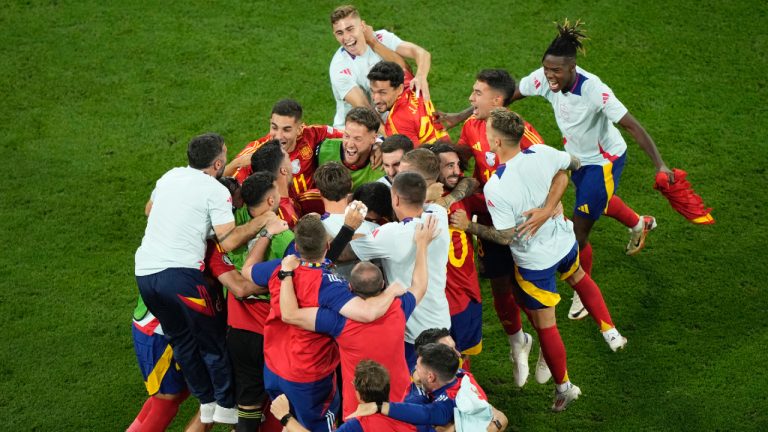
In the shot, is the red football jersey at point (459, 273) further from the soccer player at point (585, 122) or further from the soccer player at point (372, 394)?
the soccer player at point (585, 122)

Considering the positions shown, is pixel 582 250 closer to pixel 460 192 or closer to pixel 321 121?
pixel 460 192

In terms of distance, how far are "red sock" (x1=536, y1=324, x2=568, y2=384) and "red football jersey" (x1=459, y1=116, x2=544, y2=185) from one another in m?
1.10

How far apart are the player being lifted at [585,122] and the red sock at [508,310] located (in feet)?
2.70

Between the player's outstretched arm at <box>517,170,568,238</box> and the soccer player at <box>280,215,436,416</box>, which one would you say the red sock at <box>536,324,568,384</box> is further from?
the soccer player at <box>280,215,436,416</box>

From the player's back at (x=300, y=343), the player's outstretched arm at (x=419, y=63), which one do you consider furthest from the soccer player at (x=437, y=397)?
the player's outstretched arm at (x=419, y=63)

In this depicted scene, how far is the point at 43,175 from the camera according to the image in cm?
796

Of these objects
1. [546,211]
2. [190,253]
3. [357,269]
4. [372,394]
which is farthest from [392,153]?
[372,394]

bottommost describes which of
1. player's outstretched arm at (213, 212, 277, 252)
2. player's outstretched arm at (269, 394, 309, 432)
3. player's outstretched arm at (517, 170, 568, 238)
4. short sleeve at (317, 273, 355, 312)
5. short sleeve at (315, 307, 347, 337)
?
player's outstretched arm at (269, 394, 309, 432)

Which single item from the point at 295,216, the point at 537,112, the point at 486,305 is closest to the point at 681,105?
Result: the point at 537,112

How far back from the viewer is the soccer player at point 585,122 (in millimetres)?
6219

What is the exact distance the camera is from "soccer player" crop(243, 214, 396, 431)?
440 centimetres

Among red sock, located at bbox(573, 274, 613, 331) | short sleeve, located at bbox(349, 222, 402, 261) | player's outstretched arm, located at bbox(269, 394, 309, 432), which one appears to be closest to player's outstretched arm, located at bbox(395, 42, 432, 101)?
red sock, located at bbox(573, 274, 613, 331)

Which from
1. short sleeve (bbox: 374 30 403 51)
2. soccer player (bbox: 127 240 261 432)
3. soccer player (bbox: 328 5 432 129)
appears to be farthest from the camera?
short sleeve (bbox: 374 30 403 51)

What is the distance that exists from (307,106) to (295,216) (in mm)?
3548
